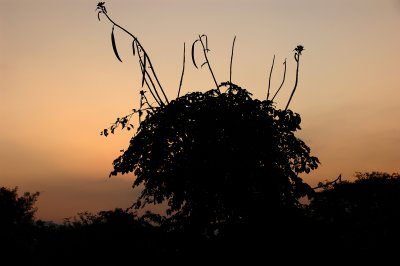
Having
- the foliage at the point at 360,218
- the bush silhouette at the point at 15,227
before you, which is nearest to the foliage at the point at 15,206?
the bush silhouette at the point at 15,227

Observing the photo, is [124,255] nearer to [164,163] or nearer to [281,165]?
[164,163]

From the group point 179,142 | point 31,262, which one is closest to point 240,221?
point 179,142

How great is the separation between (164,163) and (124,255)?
7.85 meters

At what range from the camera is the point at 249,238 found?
15070 mm

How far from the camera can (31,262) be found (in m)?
33.5

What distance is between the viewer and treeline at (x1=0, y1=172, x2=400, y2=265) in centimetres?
1513

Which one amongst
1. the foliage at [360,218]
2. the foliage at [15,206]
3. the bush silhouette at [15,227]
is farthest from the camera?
the foliage at [15,206]

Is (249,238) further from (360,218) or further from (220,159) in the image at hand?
(360,218)

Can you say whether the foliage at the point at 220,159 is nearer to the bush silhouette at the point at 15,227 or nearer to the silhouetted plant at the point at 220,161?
the silhouetted plant at the point at 220,161

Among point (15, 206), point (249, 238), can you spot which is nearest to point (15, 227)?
point (15, 206)

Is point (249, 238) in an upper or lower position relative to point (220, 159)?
lower

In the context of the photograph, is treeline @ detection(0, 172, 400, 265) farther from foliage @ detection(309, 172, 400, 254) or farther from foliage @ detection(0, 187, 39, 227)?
foliage @ detection(0, 187, 39, 227)

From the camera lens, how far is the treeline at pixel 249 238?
596 inches

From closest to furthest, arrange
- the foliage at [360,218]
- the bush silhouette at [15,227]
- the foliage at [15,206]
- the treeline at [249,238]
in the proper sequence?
the treeline at [249,238] → the foliage at [360,218] → the bush silhouette at [15,227] → the foliage at [15,206]
